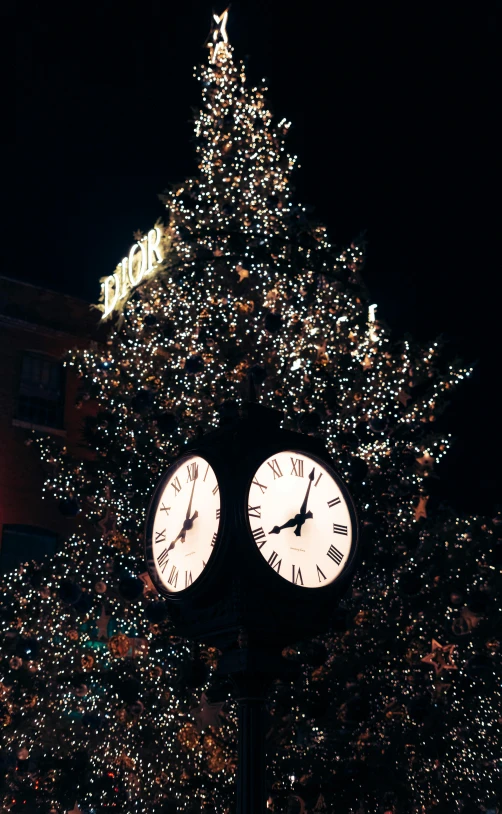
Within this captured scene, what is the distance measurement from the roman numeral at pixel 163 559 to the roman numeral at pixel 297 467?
2.21 feet

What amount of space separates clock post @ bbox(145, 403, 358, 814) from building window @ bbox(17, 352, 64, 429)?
14.4m

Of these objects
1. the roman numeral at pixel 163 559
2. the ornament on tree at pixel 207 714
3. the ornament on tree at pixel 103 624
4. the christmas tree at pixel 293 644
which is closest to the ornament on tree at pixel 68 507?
the christmas tree at pixel 293 644

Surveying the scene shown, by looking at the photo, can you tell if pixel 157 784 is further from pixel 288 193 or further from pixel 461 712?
pixel 288 193

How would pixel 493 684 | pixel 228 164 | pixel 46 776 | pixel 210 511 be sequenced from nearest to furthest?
pixel 210 511 < pixel 46 776 < pixel 493 684 < pixel 228 164

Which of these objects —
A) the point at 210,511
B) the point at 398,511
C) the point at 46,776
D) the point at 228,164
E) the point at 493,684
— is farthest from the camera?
the point at 228,164

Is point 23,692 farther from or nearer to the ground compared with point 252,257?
nearer to the ground

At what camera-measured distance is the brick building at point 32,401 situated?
54.3ft

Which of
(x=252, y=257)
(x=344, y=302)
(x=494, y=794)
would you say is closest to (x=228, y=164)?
(x=252, y=257)

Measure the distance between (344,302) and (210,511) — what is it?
7.07m

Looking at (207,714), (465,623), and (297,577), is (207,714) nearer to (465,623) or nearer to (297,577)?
(465,623)

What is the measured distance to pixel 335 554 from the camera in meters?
3.41

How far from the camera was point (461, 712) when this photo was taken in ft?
25.0

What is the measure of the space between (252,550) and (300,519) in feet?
1.16

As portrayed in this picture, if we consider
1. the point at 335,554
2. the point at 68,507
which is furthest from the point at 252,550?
the point at 68,507
